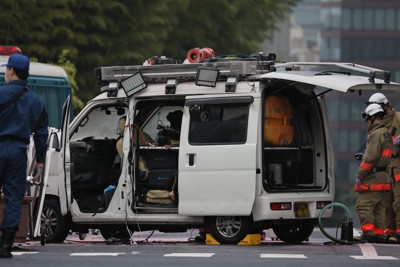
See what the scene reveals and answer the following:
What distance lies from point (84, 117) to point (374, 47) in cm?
11816

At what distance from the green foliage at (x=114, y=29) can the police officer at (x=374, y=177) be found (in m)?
16.4

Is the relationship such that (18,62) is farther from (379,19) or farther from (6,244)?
(379,19)

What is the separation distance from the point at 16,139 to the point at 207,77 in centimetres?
336

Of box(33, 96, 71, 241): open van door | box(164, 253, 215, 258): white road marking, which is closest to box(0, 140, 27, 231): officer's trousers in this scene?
box(164, 253, 215, 258): white road marking

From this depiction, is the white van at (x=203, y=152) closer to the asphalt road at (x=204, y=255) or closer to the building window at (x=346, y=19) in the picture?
the asphalt road at (x=204, y=255)

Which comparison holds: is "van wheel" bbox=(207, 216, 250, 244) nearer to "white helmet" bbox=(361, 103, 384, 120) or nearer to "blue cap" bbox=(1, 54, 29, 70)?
"white helmet" bbox=(361, 103, 384, 120)

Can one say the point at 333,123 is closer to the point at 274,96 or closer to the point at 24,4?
the point at 24,4

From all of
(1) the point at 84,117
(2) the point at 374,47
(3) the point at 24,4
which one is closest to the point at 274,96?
(1) the point at 84,117

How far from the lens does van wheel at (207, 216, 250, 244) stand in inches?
649

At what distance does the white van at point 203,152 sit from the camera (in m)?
16.4

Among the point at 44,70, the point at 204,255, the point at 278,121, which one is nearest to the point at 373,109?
the point at 278,121

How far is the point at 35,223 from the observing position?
1583cm

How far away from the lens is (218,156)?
16.5 m

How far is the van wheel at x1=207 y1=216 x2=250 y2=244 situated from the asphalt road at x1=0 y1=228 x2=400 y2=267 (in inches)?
11.3
